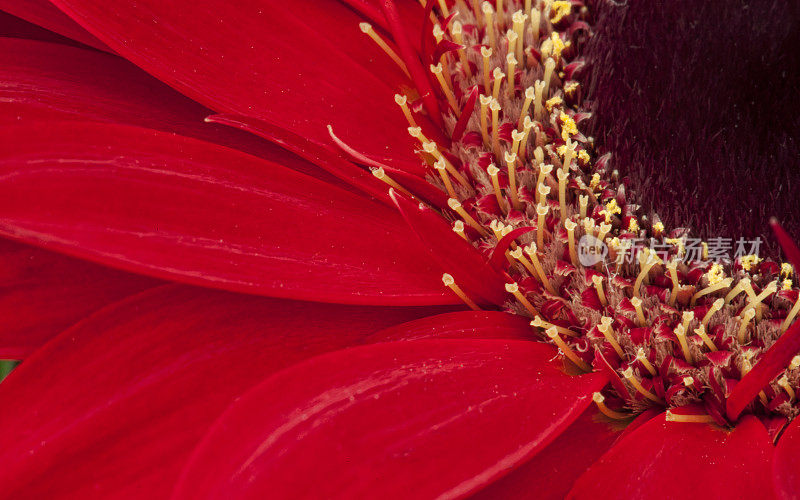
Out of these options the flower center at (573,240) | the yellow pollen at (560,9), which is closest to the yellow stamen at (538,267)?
the flower center at (573,240)

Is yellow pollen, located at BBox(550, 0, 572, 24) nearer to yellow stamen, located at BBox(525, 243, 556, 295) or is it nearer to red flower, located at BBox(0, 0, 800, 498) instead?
red flower, located at BBox(0, 0, 800, 498)

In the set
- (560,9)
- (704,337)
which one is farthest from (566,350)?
(560,9)

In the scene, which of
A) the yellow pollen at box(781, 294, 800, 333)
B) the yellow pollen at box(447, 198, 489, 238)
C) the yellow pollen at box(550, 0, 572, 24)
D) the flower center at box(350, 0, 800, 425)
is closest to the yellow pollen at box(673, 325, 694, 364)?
the flower center at box(350, 0, 800, 425)

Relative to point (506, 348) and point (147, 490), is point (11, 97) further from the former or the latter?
point (506, 348)

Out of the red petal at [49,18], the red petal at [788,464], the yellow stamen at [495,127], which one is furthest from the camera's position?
the yellow stamen at [495,127]

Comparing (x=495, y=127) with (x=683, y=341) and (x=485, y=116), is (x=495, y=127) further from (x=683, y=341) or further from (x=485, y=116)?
(x=683, y=341)

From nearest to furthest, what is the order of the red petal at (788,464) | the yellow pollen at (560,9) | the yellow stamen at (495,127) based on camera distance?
the red petal at (788,464) → the yellow stamen at (495,127) → the yellow pollen at (560,9)

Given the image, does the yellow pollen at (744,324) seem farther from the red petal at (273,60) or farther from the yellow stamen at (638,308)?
the red petal at (273,60)
